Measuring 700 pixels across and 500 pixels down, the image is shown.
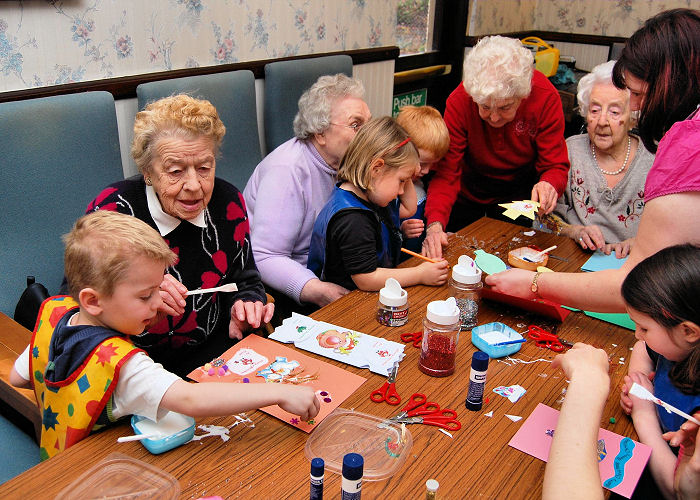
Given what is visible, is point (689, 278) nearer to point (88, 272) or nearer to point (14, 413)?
point (88, 272)

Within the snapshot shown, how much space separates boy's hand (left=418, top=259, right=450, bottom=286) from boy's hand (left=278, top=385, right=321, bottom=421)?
2.48ft

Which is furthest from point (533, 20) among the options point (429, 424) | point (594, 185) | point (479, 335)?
point (429, 424)

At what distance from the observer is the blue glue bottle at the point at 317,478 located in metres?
0.94

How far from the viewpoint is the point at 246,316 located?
68.3 inches

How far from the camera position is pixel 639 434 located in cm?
124

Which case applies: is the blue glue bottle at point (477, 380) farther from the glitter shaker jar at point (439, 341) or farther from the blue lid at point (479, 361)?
the glitter shaker jar at point (439, 341)

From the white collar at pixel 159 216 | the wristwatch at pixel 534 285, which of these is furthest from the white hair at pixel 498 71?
the white collar at pixel 159 216

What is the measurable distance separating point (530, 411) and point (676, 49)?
0.99 m

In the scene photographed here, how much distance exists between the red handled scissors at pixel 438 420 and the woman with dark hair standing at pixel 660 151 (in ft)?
1.82

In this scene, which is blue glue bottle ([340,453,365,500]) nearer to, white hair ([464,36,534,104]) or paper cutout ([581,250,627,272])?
paper cutout ([581,250,627,272])

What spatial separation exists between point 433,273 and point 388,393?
61cm

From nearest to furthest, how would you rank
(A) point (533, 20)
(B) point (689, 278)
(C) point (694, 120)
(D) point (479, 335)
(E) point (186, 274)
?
(B) point (689, 278) → (C) point (694, 120) → (D) point (479, 335) → (E) point (186, 274) → (A) point (533, 20)

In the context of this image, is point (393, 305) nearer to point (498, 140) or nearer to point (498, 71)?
point (498, 71)

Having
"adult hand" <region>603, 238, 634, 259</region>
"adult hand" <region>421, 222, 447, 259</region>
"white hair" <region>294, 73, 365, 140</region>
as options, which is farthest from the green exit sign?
"adult hand" <region>603, 238, 634, 259</region>
